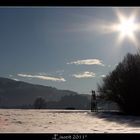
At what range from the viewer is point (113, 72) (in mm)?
21281

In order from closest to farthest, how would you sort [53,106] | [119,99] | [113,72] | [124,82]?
1. [124,82]
2. [119,99]
3. [113,72]
4. [53,106]

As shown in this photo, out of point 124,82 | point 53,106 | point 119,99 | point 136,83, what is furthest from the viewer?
point 53,106
